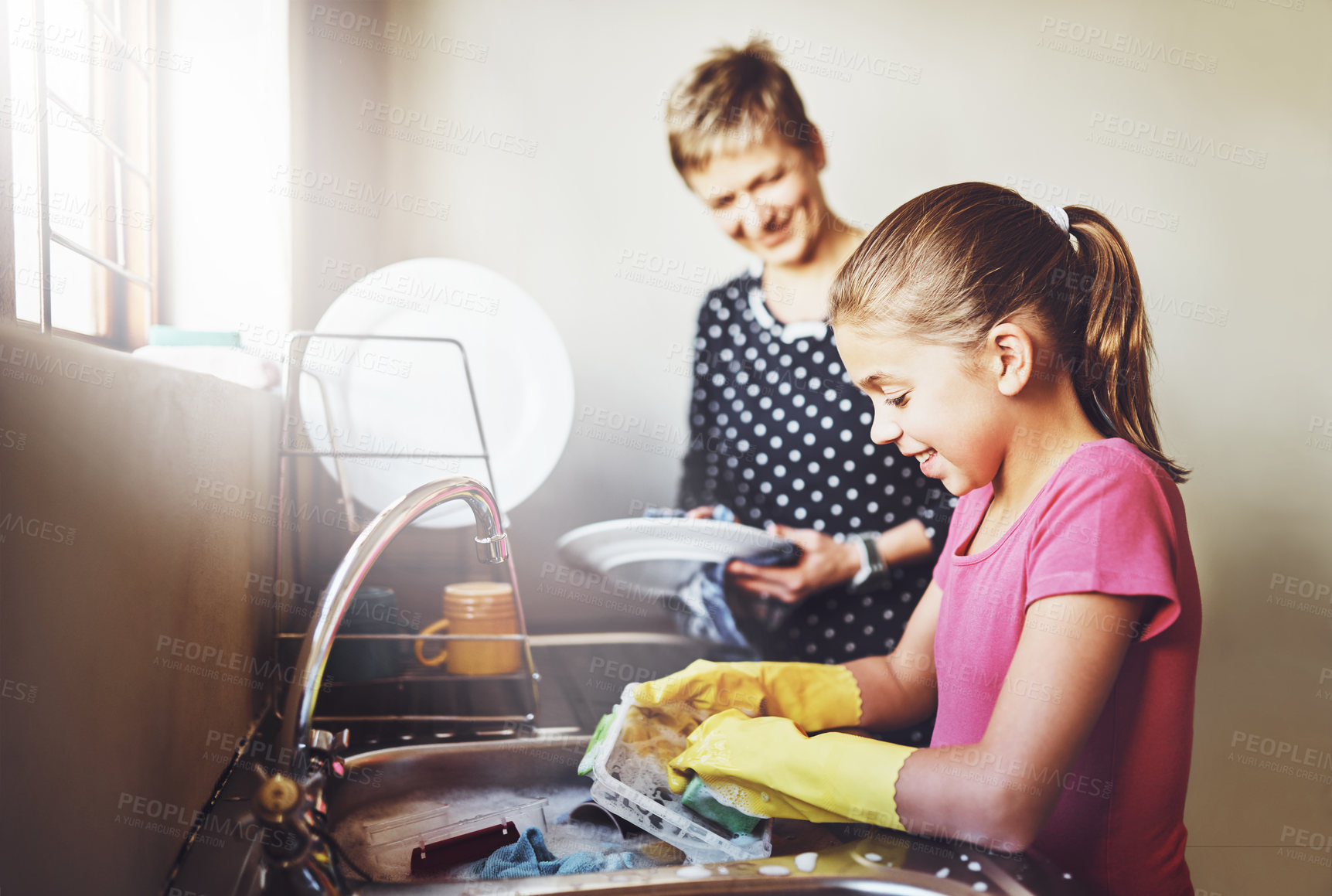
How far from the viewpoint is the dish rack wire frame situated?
112 cm

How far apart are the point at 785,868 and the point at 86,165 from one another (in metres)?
1.10

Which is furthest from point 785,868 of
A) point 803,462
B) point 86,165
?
point 86,165

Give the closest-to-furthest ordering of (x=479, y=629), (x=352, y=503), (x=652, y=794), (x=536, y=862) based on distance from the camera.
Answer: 1. (x=536, y=862)
2. (x=652, y=794)
3. (x=479, y=629)
4. (x=352, y=503)

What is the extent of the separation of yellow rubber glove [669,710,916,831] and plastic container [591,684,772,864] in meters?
0.03

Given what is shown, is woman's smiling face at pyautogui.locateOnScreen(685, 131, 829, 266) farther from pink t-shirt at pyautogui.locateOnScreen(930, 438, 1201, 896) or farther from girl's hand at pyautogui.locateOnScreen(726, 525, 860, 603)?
pink t-shirt at pyautogui.locateOnScreen(930, 438, 1201, 896)

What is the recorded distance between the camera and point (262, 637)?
123 cm

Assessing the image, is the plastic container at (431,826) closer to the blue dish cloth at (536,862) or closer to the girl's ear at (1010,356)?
the blue dish cloth at (536,862)

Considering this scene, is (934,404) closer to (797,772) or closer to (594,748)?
(797,772)

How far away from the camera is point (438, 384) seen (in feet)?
4.62

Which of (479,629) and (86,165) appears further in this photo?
(479,629)

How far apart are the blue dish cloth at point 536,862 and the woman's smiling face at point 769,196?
103cm

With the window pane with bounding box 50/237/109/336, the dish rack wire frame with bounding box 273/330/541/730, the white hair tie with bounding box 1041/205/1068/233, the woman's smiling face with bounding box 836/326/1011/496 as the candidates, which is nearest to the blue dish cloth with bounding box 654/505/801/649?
the dish rack wire frame with bounding box 273/330/541/730

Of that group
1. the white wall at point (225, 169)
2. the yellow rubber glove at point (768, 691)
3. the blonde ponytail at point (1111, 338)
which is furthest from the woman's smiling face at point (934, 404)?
the white wall at point (225, 169)

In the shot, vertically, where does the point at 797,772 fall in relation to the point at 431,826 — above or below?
above
